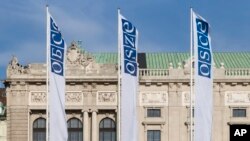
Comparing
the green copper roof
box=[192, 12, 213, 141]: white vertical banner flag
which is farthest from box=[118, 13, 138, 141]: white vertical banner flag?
the green copper roof

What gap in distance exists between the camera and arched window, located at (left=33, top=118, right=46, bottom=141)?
88438 mm

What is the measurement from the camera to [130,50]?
64.5m

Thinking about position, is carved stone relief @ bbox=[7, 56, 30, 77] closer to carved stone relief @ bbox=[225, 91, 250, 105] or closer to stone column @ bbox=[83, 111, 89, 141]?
stone column @ bbox=[83, 111, 89, 141]

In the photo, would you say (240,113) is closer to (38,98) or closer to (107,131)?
(107,131)

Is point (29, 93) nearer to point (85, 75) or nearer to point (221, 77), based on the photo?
point (85, 75)

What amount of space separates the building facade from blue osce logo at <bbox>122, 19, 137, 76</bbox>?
23764 mm

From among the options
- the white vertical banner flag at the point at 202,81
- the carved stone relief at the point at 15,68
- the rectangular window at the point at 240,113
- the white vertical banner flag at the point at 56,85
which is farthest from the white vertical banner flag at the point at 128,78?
→ the rectangular window at the point at 240,113

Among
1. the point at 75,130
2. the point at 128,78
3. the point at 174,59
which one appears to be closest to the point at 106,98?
the point at 75,130

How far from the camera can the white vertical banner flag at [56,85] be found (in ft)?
208

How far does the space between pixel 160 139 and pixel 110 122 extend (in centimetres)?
538

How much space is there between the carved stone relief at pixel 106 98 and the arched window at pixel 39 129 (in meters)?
6.02

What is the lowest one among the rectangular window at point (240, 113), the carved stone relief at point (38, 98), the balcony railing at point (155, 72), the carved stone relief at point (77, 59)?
the rectangular window at point (240, 113)

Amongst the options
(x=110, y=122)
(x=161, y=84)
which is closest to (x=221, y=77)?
(x=161, y=84)

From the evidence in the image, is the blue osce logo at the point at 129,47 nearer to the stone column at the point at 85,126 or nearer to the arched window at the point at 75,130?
the stone column at the point at 85,126
